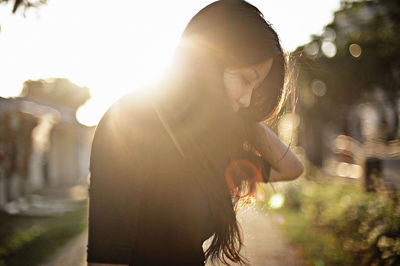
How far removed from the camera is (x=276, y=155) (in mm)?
2045

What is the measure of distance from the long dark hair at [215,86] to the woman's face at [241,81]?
32 mm

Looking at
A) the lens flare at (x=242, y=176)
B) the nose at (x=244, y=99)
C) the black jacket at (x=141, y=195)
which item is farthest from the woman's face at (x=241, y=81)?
the black jacket at (x=141, y=195)

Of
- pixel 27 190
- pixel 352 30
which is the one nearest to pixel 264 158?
pixel 27 190

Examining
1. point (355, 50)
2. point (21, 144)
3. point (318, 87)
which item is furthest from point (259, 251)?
point (318, 87)

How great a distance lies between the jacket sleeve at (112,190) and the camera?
3.93ft

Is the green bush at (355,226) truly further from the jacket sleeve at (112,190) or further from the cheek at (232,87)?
the jacket sleeve at (112,190)

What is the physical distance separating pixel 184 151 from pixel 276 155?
77 cm

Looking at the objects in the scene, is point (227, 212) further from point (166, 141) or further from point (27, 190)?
point (27, 190)

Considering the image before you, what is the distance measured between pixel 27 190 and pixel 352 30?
1462 centimetres

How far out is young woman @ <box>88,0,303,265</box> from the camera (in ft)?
3.96

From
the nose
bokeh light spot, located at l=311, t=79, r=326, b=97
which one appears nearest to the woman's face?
the nose

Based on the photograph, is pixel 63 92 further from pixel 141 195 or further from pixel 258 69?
pixel 141 195

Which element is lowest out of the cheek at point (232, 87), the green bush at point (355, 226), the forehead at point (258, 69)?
the green bush at point (355, 226)

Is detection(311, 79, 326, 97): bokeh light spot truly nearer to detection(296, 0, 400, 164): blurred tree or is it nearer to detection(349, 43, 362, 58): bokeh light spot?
detection(296, 0, 400, 164): blurred tree
